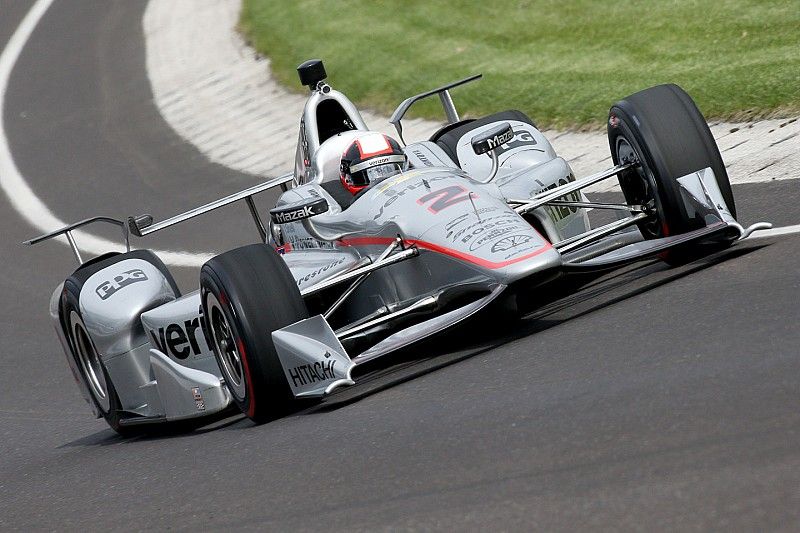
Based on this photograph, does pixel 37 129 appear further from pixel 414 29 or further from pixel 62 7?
pixel 62 7

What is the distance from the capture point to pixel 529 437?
5.52 m

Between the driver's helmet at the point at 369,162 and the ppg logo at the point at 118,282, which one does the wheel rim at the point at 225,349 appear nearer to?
the driver's helmet at the point at 369,162

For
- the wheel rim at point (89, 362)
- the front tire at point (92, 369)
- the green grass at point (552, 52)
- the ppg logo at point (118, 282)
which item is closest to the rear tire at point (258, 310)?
the ppg logo at point (118, 282)

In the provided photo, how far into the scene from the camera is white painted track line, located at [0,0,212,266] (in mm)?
13250

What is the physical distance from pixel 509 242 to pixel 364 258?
3.62ft

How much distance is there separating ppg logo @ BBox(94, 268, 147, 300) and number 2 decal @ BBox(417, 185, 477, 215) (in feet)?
7.71

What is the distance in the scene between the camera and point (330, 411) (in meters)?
7.10

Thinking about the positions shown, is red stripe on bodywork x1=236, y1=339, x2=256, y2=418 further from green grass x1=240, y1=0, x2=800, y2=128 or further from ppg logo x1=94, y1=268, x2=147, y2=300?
green grass x1=240, y1=0, x2=800, y2=128

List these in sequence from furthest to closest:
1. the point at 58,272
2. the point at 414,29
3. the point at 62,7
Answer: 1. the point at 62,7
2. the point at 414,29
3. the point at 58,272

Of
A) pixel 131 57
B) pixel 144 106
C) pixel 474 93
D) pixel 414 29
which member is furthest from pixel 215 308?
pixel 131 57

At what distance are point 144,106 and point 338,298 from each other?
41.5 feet

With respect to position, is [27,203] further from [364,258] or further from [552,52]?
[364,258]

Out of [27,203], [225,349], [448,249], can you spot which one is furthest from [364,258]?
[27,203]

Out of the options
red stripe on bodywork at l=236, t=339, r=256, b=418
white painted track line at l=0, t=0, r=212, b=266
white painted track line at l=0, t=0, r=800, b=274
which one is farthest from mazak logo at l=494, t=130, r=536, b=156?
white painted track line at l=0, t=0, r=212, b=266
